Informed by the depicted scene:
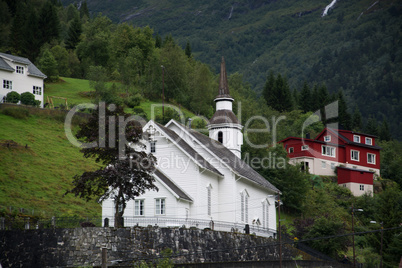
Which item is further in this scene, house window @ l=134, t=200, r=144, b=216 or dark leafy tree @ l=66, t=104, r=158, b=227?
house window @ l=134, t=200, r=144, b=216

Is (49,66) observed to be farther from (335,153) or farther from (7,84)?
(335,153)

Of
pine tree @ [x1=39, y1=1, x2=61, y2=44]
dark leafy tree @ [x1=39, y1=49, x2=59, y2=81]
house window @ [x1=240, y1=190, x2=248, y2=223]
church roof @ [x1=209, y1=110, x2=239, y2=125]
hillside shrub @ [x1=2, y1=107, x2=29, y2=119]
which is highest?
pine tree @ [x1=39, y1=1, x2=61, y2=44]

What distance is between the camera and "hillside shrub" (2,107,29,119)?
2539 inches

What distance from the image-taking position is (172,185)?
39.7 meters

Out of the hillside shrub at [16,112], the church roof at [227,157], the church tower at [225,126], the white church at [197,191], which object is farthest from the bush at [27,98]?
the church roof at [227,157]

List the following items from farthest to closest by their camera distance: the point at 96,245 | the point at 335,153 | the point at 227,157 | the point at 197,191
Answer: the point at 335,153, the point at 227,157, the point at 197,191, the point at 96,245

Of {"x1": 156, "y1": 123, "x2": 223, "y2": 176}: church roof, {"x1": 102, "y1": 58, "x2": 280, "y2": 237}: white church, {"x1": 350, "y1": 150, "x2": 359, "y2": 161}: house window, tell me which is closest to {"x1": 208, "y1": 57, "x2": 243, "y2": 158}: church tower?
{"x1": 102, "y1": 58, "x2": 280, "y2": 237}: white church

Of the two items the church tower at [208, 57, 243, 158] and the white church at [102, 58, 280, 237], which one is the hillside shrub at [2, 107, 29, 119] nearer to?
the church tower at [208, 57, 243, 158]

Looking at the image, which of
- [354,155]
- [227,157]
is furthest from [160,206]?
[354,155]

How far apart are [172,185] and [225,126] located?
16231 millimetres

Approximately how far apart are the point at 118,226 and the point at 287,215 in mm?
31358

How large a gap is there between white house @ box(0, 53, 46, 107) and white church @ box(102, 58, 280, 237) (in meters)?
32.3

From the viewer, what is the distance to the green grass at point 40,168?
144 feet

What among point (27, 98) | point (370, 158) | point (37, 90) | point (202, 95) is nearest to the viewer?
point (27, 98)
